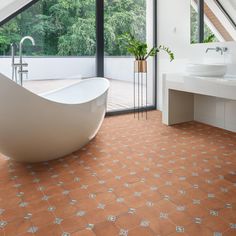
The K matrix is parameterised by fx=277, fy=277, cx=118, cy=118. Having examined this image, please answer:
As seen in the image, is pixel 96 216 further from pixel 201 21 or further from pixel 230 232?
pixel 201 21

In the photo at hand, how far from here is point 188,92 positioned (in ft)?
12.9

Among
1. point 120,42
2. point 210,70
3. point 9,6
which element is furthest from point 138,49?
point 9,6

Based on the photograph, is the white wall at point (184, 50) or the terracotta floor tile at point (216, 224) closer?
the terracotta floor tile at point (216, 224)

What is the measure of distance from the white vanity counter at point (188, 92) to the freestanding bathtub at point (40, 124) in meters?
1.15

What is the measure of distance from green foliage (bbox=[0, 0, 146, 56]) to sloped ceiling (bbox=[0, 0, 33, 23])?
0.28ft

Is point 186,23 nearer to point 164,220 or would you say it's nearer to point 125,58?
point 125,58

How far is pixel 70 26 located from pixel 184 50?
1751 mm

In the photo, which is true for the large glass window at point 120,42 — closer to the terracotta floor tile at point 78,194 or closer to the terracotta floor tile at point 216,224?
the terracotta floor tile at point 78,194

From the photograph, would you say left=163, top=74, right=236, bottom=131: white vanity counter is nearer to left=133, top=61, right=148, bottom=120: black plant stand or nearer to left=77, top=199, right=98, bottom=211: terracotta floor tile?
left=133, top=61, right=148, bottom=120: black plant stand

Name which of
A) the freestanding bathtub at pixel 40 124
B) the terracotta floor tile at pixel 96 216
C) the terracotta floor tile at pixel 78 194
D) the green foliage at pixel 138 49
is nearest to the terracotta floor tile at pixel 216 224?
the terracotta floor tile at pixel 96 216

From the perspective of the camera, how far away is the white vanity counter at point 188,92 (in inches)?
116

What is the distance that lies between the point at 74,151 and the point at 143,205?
1210mm

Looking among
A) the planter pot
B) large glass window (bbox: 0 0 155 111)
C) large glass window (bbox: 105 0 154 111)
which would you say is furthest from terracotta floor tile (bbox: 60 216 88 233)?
large glass window (bbox: 105 0 154 111)

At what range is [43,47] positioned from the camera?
403cm
